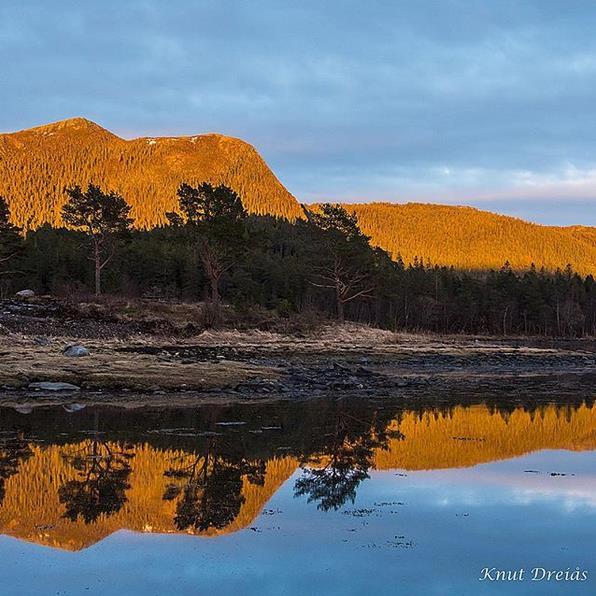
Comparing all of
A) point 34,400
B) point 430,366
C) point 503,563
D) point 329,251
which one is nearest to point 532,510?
point 503,563

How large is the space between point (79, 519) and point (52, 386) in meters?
17.5

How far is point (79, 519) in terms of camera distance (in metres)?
10.6

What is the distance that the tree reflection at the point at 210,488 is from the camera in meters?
10.9

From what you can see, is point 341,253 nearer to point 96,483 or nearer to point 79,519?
point 96,483

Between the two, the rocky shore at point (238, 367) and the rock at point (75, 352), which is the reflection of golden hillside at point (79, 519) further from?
the rock at point (75, 352)

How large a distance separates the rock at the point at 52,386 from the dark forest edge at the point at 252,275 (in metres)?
26.5

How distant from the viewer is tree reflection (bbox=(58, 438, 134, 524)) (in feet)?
36.7

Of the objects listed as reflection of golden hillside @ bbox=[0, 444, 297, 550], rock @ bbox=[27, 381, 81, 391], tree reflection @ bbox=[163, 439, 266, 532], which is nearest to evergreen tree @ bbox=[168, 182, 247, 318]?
rock @ bbox=[27, 381, 81, 391]

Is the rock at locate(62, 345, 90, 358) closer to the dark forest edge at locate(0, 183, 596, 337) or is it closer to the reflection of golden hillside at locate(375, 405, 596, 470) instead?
the reflection of golden hillside at locate(375, 405, 596, 470)

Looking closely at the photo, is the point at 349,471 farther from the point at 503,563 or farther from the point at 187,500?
the point at 503,563

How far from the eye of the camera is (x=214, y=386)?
1137 inches

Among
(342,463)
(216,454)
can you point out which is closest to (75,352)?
(216,454)

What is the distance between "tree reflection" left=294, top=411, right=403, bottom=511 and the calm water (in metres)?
0.06

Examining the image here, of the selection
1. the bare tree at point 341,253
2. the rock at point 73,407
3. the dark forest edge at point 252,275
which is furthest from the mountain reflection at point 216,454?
the bare tree at point 341,253
